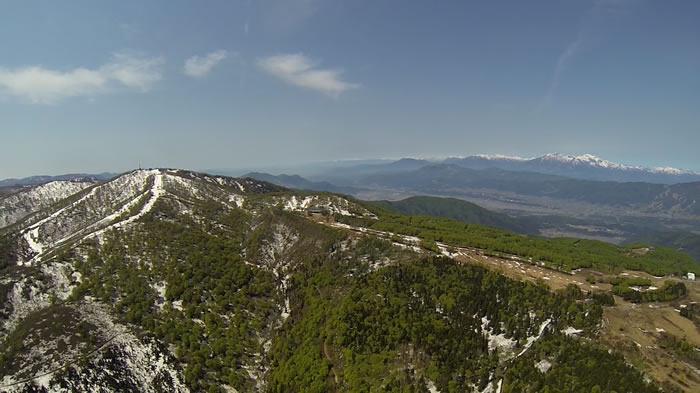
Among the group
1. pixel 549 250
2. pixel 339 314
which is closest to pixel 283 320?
pixel 339 314

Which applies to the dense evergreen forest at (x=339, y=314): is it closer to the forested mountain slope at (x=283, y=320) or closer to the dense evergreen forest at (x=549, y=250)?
the forested mountain slope at (x=283, y=320)

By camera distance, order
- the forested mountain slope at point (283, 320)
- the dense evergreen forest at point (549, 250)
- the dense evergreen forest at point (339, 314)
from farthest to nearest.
A: 1. the dense evergreen forest at point (549, 250)
2. the forested mountain slope at point (283, 320)
3. the dense evergreen forest at point (339, 314)

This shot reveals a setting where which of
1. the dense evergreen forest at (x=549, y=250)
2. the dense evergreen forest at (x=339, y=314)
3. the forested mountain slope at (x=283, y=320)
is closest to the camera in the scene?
the dense evergreen forest at (x=339, y=314)

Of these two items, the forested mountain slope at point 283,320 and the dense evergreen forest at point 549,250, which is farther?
the dense evergreen forest at point 549,250

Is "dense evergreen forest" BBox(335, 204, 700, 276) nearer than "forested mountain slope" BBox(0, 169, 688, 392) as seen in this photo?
No

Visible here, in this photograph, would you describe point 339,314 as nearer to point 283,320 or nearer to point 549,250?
point 283,320

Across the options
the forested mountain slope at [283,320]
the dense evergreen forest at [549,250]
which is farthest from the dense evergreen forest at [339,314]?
the dense evergreen forest at [549,250]


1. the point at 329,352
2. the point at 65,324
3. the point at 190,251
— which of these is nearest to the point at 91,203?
the point at 190,251

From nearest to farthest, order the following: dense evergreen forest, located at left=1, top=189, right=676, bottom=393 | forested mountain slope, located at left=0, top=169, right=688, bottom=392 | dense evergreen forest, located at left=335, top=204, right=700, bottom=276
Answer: dense evergreen forest, located at left=1, top=189, right=676, bottom=393 < forested mountain slope, located at left=0, top=169, right=688, bottom=392 < dense evergreen forest, located at left=335, top=204, right=700, bottom=276

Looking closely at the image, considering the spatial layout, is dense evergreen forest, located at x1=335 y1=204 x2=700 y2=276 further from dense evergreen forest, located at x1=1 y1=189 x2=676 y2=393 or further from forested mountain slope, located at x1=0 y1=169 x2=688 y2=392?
forested mountain slope, located at x1=0 y1=169 x2=688 y2=392

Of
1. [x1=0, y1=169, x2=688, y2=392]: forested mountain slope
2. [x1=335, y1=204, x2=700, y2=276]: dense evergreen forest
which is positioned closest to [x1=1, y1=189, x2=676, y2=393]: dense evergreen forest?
[x1=0, y1=169, x2=688, y2=392]: forested mountain slope

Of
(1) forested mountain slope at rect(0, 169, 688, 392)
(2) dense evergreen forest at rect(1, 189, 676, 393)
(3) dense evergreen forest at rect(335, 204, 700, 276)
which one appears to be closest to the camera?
(2) dense evergreen forest at rect(1, 189, 676, 393)
